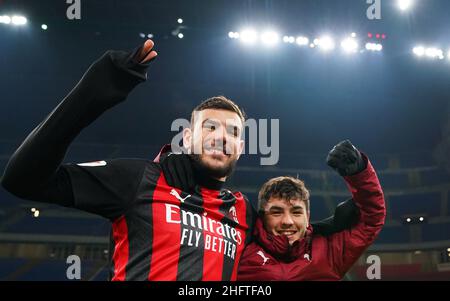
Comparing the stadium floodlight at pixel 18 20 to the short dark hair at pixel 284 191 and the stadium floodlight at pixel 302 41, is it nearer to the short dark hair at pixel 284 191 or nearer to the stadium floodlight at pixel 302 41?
the stadium floodlight at pixel 302 41

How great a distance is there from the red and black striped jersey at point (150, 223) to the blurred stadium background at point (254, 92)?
26.0 ft

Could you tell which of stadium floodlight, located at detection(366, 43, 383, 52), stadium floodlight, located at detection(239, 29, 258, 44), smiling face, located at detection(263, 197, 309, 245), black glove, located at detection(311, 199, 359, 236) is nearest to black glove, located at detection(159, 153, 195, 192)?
smiling face, located at detection(263, 197, 309, 245)

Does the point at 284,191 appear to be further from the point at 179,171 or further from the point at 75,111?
the point at 75,111

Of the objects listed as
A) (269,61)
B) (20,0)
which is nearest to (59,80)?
(20,0)

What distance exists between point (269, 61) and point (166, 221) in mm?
9178

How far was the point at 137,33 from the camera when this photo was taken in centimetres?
908

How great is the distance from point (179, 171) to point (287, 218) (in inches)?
23.8

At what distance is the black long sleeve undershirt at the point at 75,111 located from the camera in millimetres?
1078

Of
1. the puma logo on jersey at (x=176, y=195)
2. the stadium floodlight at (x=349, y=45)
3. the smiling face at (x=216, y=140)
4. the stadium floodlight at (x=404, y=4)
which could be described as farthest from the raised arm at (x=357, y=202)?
the stadium floodlight at (x=349, y=45)

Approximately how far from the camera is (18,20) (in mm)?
8711

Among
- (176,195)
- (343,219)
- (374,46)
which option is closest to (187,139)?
(176,195)

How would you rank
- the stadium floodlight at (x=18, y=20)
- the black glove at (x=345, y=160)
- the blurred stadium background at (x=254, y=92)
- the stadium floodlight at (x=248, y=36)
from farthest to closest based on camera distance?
1. the stadium floodlight at (x=248, y=36)
2. the blurred stadium background at (x=254, y=92)
3. the stadium floodlight at (x=18, y=20)
4. the black glove at (x=345, y=160)

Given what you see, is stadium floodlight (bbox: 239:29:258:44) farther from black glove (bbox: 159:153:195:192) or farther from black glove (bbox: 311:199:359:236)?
black glove (bbox: 159:153:195:192)

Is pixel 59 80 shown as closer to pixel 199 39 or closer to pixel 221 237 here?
pixel 199 39
